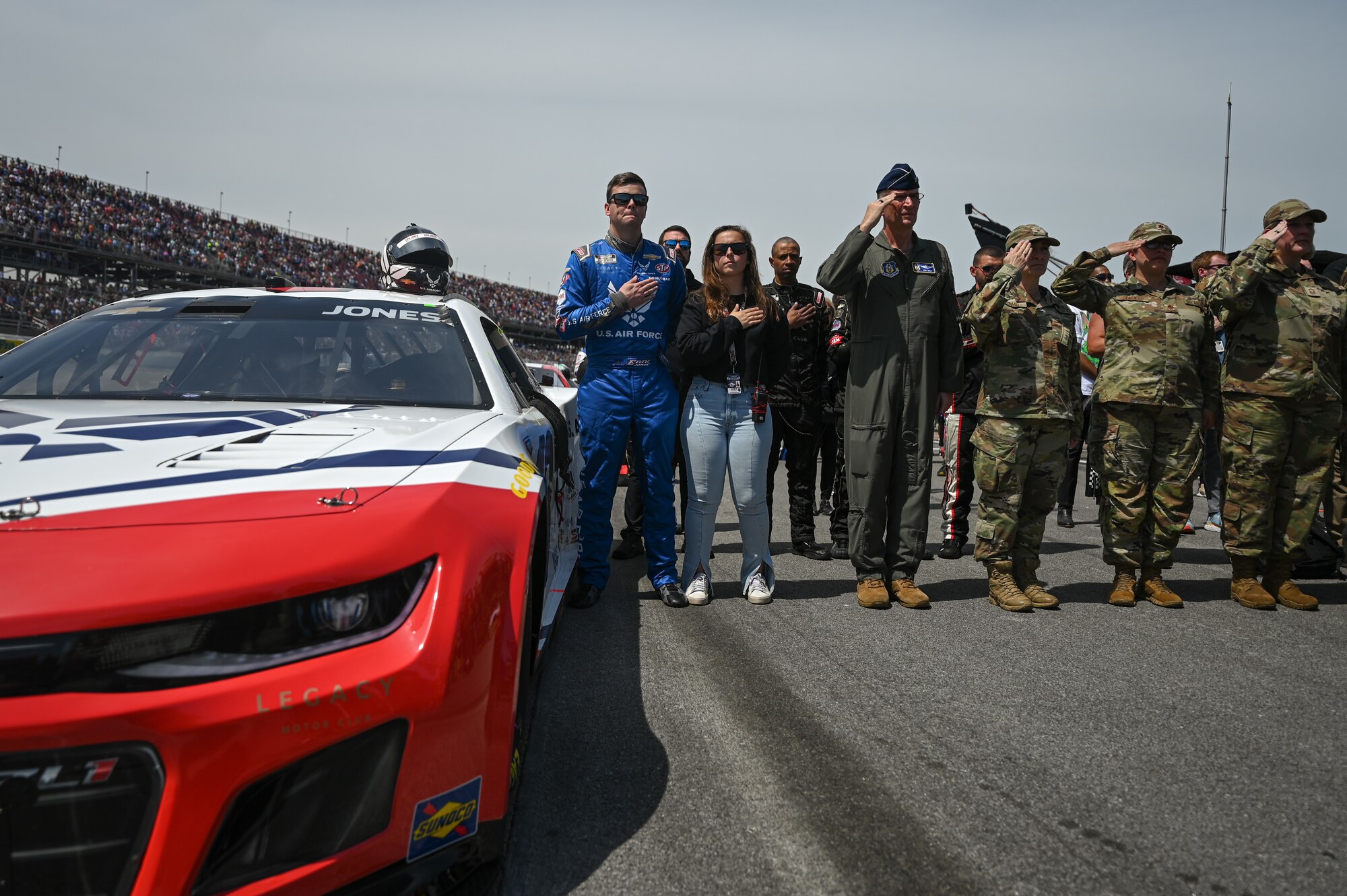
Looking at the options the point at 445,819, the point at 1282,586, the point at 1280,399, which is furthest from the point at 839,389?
the point at 445,819

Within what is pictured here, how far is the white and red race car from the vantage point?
1.37 m

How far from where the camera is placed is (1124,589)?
4863 millimetres

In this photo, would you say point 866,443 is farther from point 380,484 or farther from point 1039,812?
point 380,484

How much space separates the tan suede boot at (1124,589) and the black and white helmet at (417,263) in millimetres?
4296

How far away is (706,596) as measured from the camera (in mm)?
4688

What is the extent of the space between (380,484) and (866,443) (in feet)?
10.7

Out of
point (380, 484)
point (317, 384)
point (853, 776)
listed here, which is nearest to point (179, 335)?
point (317, 384)

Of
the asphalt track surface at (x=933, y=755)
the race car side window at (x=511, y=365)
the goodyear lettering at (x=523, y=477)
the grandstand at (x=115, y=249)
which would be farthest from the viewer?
the grandstand at (x=115, y=249)

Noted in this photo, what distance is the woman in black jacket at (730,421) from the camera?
4648mm

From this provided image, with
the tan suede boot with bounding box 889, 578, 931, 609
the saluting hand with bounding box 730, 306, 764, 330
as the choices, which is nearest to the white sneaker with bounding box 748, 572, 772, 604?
the tan suede boot with bounding box 889, 578, 931, 609

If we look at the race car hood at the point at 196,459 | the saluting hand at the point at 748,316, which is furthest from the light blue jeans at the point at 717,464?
the race car hood at the point at 196,459

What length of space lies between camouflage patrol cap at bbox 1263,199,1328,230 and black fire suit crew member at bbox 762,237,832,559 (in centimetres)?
256

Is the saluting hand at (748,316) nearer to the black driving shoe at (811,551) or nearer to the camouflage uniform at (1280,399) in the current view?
the black driving shoe at (811,551)

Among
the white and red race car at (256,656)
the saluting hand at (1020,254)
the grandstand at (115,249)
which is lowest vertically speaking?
the white and red race car at (256,656)
